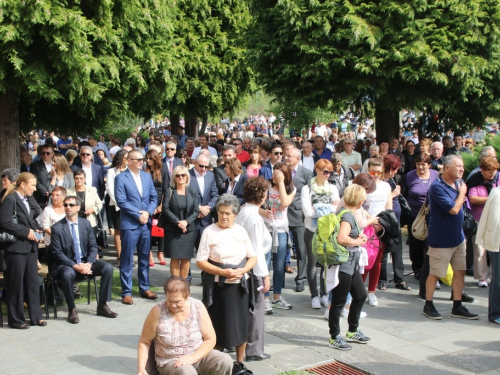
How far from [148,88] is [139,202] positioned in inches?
147

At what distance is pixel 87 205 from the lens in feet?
33.6

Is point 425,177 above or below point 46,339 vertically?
above

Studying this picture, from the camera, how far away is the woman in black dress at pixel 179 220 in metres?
8.78

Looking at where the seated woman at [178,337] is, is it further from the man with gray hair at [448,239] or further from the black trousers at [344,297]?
the man with gray hair at [448,239]

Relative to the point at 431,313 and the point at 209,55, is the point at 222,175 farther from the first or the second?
the point at 209,55

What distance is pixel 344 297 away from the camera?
22.4 ft

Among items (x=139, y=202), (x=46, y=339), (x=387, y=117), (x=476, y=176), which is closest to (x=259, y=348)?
(x=46, y=339)

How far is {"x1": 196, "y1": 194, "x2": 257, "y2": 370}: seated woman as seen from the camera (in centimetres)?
612

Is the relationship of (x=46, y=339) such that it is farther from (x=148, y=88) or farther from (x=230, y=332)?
(x=148, y=88)

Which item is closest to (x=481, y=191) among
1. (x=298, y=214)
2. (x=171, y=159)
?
(x=298, y=214)

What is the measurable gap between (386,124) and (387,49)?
259 centimetres

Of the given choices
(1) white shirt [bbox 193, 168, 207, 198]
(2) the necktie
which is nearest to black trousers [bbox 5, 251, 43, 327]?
(2) the necktie

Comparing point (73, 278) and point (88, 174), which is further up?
point (88, 174)

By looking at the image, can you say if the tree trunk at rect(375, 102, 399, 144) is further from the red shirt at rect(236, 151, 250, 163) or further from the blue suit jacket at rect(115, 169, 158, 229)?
the blue suit jacket at rect(115, 169, 158, 229)
